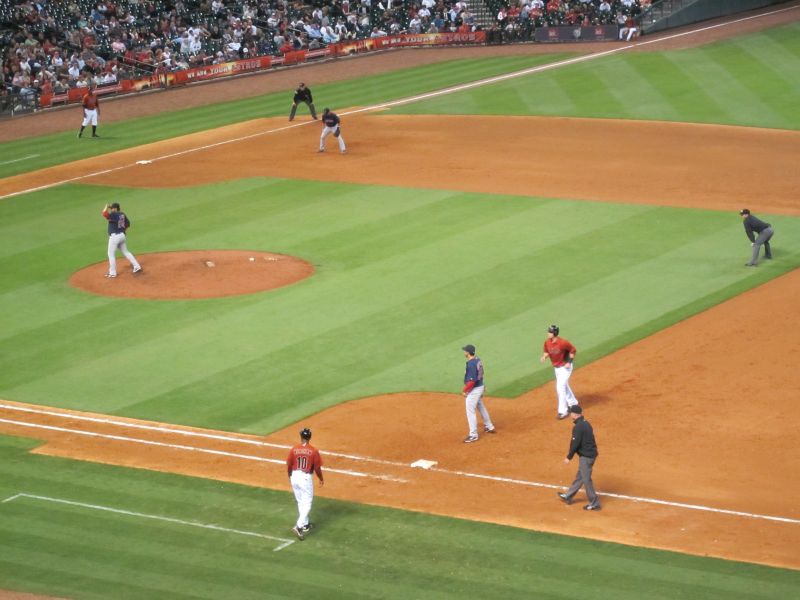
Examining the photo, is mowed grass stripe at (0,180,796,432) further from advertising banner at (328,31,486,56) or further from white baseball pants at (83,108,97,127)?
advertising banner at (328,31,486,56)

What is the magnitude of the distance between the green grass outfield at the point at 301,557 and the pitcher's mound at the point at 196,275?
1065 centimetres

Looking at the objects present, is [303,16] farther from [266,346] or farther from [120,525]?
[120,525]

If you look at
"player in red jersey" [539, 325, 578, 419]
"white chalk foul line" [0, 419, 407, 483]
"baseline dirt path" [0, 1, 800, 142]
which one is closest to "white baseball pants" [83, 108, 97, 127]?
"baseline dirt path" [0, 1, 800, 142]

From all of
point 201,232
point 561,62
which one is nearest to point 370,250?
point 201,232

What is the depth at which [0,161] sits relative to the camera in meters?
47.1

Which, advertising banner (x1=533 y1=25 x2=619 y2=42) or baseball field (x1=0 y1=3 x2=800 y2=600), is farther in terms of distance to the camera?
advertising banner (x1=533 y1=25 x2=619 y2=42)

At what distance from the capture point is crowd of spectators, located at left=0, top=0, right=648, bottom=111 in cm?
5744

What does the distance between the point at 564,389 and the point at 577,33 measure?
47862mm

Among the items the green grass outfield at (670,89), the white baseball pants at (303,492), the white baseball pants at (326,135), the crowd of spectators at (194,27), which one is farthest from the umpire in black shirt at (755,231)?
the crowd of spectators at (194,27)

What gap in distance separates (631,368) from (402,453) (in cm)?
533

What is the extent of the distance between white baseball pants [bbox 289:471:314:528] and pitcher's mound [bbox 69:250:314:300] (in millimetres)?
12350

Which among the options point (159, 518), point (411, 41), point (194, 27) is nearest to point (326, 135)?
point (194, 27)

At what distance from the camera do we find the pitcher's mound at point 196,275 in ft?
99.8

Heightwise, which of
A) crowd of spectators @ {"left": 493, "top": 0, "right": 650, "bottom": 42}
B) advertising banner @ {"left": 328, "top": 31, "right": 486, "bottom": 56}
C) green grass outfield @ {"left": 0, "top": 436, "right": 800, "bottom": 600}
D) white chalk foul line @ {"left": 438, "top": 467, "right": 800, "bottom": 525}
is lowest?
white chalk foul line @ {"left": 438, "top": 467, "right": 800, "bottom": 525}
